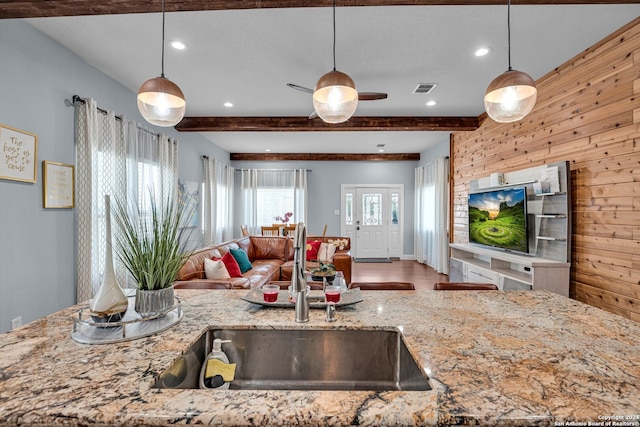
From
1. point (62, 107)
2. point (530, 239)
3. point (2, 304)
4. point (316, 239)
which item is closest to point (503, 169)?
point (530, 239)

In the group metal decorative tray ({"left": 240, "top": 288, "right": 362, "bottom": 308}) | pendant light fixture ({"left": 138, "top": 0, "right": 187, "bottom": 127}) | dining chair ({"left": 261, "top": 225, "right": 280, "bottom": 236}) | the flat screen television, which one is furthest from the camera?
dining chair ({"left": 261, "top": 225, "right": 280, "bottom": 236})

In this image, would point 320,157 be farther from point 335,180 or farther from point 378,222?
point 378,222

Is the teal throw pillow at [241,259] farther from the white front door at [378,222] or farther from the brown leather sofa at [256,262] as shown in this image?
the white front door at [378,222]

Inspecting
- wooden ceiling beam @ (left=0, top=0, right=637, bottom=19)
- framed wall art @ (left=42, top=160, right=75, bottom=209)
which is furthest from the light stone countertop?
framed wall art @ (left=42, top=160, right=75, bottom=209)

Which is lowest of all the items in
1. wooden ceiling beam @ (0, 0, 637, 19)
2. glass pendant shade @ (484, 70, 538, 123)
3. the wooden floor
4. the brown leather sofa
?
the wooden floor

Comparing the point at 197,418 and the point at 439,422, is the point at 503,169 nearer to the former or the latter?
the point at 439,422

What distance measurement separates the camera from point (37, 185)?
2643 millimetres

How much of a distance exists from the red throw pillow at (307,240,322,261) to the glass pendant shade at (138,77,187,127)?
12.0ft

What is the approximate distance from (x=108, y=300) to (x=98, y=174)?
2758 millimetres

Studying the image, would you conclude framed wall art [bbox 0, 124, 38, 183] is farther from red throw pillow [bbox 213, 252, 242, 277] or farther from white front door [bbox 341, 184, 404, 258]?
white front door [bbox 341, 184, 404, 258]

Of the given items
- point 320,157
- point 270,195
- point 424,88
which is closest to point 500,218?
point 424,88

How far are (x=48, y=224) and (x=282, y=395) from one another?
3058 millimetres

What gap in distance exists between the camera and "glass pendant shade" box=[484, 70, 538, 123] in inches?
63.1

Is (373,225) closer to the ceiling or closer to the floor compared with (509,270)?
closer to the ceiling
